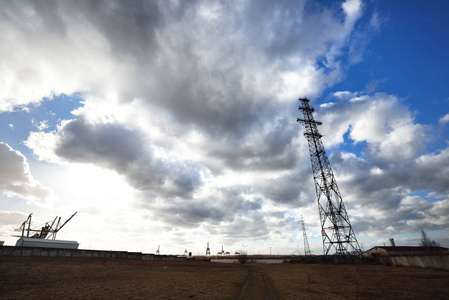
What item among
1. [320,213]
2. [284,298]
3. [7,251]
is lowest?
[284,298]

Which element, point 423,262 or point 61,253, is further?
point 61,253

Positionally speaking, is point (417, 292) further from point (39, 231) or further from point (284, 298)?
point (39, 231)

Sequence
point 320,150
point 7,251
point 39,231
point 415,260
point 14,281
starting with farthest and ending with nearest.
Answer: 1. point 39,231
2. point 320,150
3. point 7,251
4. point 415,260
5. point 14,281

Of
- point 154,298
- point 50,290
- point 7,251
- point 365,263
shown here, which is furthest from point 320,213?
point 7,251

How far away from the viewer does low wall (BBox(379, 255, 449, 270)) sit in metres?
35.5

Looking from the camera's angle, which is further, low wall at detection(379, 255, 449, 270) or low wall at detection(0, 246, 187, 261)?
low wall at detection(0, 246, 187, 261)

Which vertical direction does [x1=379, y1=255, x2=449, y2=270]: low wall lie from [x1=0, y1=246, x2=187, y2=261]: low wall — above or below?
below

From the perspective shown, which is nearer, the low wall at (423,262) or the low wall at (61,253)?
the low wall at (423,262)

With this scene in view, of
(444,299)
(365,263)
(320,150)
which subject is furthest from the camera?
(320,150)

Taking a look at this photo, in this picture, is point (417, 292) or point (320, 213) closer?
point (417, 292)

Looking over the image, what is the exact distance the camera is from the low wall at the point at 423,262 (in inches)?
1399

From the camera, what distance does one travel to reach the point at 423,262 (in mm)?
39750

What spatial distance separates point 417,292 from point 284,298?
12.0m

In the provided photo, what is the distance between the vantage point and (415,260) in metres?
42.1
